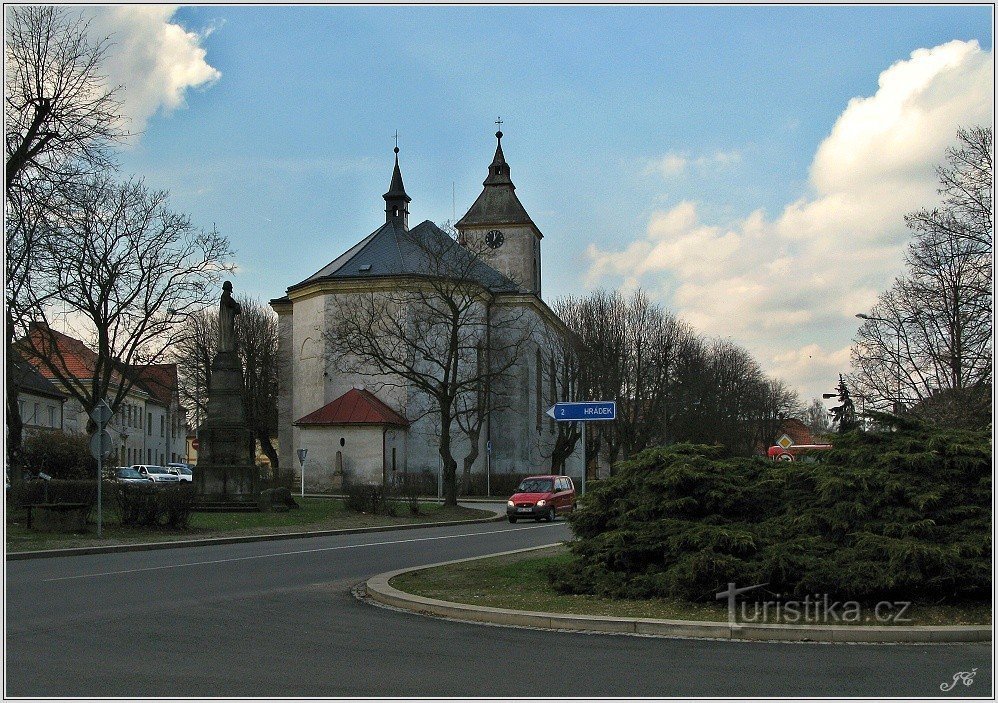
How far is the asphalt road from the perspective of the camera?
721 centimetres

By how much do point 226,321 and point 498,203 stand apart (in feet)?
153

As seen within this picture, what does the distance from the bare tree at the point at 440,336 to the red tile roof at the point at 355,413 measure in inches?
49.5

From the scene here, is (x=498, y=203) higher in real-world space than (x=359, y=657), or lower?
higher

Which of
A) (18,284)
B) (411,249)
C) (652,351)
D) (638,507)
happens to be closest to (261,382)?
(411,249)

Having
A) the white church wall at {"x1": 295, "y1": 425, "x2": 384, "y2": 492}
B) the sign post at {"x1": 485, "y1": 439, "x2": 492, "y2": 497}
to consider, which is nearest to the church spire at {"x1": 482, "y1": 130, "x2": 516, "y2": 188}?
the sign post at {"x1": 485, "y1": 439, "x2": 492, "y2": 497}

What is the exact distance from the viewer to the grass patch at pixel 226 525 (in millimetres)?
21297

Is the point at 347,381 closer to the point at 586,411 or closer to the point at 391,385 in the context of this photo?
the point at 391,385

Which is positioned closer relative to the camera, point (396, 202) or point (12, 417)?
point (12, 417)

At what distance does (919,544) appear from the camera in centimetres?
1030

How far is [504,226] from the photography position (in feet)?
255

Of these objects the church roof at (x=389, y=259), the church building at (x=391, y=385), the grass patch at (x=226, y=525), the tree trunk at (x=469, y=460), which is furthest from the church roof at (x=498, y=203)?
the grass patch at (x=226, y=525)

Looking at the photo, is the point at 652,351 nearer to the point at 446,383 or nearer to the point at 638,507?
the point at 446,383

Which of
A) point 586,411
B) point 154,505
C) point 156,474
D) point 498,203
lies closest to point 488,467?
point 156,474

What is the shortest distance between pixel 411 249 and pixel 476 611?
56298 mm
